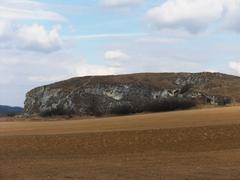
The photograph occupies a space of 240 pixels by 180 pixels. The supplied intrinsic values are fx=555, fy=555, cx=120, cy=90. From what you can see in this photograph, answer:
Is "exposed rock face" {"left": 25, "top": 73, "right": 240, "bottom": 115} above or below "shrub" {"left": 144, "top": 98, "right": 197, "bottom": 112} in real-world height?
above

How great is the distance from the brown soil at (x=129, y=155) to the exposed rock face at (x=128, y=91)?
60337 millimetres

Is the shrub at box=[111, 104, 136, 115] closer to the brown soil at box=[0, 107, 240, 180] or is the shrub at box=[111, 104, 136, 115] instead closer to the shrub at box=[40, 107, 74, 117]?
the shrub at box=[40, 107, 74, 117]

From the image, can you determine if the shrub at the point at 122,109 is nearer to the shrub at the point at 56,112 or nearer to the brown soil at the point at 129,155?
the shrub at the point at 56,112

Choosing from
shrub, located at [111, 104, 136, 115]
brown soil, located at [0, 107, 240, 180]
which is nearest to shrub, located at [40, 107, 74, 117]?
shrub, located at [111, 104, 136, 115]

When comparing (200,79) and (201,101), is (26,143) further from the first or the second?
(200,79)

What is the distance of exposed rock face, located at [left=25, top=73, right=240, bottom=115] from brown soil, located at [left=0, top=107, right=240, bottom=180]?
198 feet

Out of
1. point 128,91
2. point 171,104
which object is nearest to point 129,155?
point 171,104

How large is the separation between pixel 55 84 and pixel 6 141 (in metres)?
88.5

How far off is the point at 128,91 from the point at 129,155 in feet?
276

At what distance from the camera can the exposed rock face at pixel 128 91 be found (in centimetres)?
10881

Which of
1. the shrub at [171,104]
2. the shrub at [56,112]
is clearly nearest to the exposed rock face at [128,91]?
the shrub at [56,112]

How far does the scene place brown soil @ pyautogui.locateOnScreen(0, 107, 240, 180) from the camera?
22422 mm

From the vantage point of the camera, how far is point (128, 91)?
381 feet

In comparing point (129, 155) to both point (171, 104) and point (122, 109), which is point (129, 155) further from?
point (122, 109)
